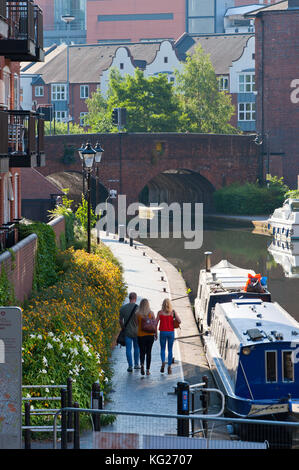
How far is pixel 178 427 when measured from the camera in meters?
10.4

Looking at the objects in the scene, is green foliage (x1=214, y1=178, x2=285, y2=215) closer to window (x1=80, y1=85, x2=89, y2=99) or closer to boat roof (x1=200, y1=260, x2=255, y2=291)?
boat roof (x1=200, y1=260, x2=255, y2=291)

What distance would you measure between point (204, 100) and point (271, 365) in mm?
59312

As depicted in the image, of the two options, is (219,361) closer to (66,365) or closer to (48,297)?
(48,297)

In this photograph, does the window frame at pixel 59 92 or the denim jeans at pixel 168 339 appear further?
the window frame at pixel 59 92

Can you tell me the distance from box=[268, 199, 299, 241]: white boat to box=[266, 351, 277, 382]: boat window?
3100 cm

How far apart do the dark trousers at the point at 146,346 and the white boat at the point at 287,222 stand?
29.3 m

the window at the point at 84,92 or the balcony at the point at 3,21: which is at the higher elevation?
the window at the point at 84,92

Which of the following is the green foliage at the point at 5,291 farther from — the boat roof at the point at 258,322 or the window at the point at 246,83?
the window at the point at 246,83

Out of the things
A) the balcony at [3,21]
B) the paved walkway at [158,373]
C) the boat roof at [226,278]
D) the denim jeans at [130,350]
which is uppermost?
the balcony at [3,21]

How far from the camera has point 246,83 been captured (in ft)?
269

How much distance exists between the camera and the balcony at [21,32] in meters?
19.3

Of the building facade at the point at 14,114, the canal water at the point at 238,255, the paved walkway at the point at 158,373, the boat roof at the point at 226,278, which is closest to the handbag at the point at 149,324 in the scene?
the paved walkway at the point at 158,373
